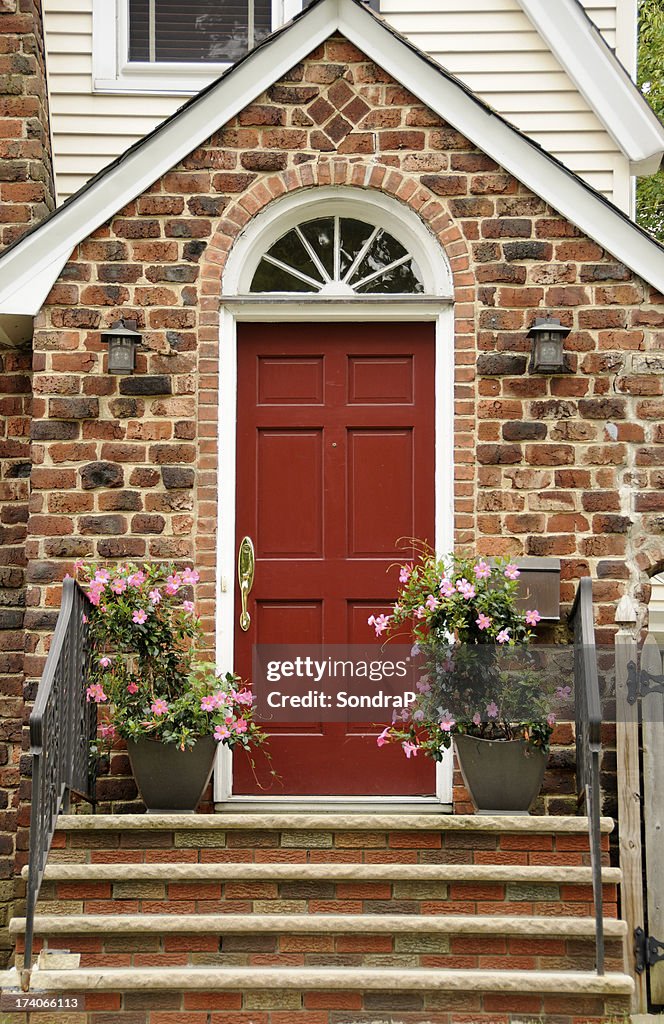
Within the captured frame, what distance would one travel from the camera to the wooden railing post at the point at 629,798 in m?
5.41

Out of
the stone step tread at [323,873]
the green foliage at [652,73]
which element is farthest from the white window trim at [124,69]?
the green foliage at [652,73]

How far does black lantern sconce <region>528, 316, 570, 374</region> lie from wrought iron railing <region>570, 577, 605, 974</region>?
1088 millimetres

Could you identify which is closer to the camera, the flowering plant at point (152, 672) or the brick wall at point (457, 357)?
the flowering plant at point (152, 672)

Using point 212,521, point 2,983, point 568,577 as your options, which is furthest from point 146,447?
point 2,983

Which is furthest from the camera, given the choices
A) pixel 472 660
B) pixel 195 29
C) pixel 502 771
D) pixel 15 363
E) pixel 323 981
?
pixel 195 29

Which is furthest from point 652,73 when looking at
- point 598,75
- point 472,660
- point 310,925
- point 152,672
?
point 310,925

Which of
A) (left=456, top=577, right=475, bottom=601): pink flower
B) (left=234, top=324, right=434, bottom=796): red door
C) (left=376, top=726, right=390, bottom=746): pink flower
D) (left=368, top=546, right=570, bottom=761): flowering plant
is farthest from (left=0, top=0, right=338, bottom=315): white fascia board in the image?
(left=376, top=726, right=390, bottom=746): pink flower

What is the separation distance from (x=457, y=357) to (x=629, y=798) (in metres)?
2.18

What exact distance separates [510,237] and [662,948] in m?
3.34

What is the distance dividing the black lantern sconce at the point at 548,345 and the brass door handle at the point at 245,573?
5.36ft

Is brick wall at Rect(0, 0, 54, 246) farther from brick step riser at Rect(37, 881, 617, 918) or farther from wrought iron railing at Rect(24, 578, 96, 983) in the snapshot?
brick step riser at Rect(37, 881, 617, 918)

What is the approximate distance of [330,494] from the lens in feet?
20.0

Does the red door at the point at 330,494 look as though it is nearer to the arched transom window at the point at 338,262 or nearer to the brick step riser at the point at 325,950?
the arched transom window at the point at 338,262

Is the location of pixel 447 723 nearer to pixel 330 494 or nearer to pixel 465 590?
pixel 465 590
